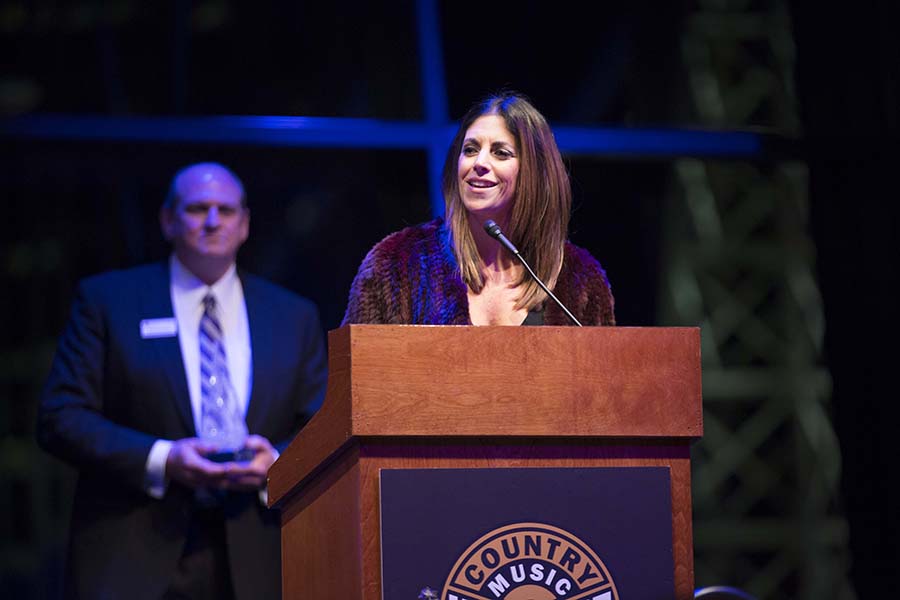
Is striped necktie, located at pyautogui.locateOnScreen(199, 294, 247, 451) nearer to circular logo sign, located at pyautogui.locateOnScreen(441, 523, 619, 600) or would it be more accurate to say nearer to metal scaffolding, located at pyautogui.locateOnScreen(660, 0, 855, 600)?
circular logo sign, located at pyautogui.locateOnScreen(441, 523, 619, 600)

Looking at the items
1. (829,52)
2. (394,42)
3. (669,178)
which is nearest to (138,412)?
(394,42)

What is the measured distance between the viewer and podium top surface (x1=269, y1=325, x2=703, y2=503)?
6.80ft

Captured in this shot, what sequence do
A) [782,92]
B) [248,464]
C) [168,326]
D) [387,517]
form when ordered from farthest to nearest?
[782,92] → [168,326] → [248,464] → [387,517]

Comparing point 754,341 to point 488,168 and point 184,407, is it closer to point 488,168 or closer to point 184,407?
point 184,407

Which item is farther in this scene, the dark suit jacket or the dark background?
the dark background

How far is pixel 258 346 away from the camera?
153 inches

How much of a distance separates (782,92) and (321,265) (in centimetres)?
227

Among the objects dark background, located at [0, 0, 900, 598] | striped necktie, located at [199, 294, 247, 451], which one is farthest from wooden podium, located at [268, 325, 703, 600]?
dark background, located at [0, 0, 900, 598]

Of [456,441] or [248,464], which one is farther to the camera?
[248,464]

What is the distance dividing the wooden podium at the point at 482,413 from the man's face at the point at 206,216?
1.75m

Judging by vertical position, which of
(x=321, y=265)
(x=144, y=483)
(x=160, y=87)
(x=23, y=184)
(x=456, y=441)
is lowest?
(x=144, y=483)

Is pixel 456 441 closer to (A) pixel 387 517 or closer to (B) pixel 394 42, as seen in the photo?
(A) pixel 387 517

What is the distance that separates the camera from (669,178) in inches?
211

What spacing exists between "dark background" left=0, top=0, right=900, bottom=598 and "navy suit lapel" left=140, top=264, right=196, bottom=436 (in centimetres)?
94
